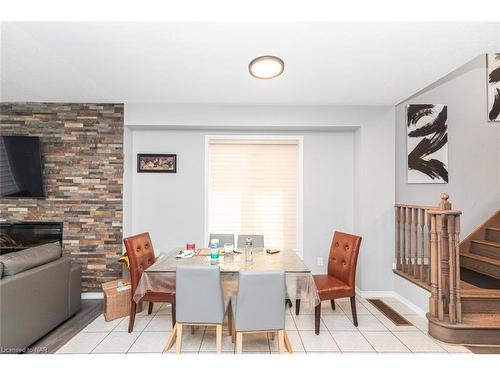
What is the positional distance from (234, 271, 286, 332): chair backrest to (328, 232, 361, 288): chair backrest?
107 cm

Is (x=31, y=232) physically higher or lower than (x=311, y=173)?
→ lower

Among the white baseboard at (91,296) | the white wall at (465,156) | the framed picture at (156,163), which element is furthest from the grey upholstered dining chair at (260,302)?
the white wall at (465,156)

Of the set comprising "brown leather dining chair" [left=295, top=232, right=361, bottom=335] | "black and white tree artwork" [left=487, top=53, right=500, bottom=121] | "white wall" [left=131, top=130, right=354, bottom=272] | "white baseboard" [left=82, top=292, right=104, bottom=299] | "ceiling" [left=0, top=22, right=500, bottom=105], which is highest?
"black and white tree artwork" [left=487, top=53, right=500, bottom=121]

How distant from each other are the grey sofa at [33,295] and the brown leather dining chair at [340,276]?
100 inches

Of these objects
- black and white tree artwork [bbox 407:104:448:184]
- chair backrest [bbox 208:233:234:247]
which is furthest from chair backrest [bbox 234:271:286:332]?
black and white tree artwork [bbox 407:104:448:184]

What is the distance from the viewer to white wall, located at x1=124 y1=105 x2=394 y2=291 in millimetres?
3627

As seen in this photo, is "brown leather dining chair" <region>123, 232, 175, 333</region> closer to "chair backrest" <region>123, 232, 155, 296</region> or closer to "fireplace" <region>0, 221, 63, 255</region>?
"chair backrest" <region>123, 232, 155, 296</region>

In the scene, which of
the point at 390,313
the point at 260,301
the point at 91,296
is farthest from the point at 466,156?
the point at 91,296

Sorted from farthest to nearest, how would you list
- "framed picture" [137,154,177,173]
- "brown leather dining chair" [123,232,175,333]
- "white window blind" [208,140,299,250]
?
"white window blind" [208,140,299,250], "framed picture" [137,154,177,173], "brown leather dining chair" [123,232,175,333]

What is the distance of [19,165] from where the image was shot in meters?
3.50

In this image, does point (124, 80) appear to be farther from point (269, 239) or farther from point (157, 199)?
point (269, 239)

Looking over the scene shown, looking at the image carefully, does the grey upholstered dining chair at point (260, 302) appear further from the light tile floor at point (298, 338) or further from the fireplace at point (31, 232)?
the fireplace at point (31, 232)

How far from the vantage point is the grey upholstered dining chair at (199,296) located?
207cm

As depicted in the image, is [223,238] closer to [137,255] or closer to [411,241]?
[137,255]
